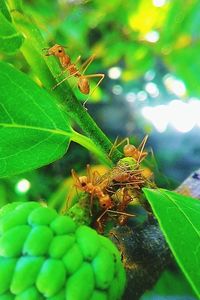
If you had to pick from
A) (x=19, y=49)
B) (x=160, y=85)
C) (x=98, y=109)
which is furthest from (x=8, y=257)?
(x=160, y=85)

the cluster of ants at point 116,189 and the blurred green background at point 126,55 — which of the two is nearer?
the cluster of ants at point 116,189

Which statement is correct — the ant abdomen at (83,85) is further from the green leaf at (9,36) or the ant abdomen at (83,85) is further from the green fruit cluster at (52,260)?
the green fruit cluster at (52,260)

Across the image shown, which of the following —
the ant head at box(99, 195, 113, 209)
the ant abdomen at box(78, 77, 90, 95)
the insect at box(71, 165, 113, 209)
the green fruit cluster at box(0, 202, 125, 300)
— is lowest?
the green fruit cluster at box(0, 202, 125, 300)

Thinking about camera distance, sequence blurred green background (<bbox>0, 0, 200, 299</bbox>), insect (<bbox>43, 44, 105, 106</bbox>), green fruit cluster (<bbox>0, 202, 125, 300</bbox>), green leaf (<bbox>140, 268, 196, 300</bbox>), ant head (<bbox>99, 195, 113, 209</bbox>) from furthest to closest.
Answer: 1. blurred green background (<bbox>0, 0, 200, 299</bbox>)
2. green leaf (<bbox>140, 268, 196, 300</bbox>)
3. insect (<bbox>43, 44, 105, 106</bbox>)
4. ant head (<bbox>99, 195, 113, 209</bbox>)
5. green fruit cluster (<bbox>0, 202, 125, 300</bbox>)

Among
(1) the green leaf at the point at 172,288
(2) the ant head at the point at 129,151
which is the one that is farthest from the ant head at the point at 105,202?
(1) the green leaf at the point at 172,288

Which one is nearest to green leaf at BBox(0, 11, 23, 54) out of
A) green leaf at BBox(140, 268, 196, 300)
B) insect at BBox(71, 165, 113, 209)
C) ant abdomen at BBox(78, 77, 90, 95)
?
insect at BBox(71, 165, 113, 209)

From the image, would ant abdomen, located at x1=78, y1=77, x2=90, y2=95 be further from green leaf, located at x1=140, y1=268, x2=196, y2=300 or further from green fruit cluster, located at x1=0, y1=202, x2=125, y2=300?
green fruit cluster, located at x1=0, y1=202, x2=125, y2=300
